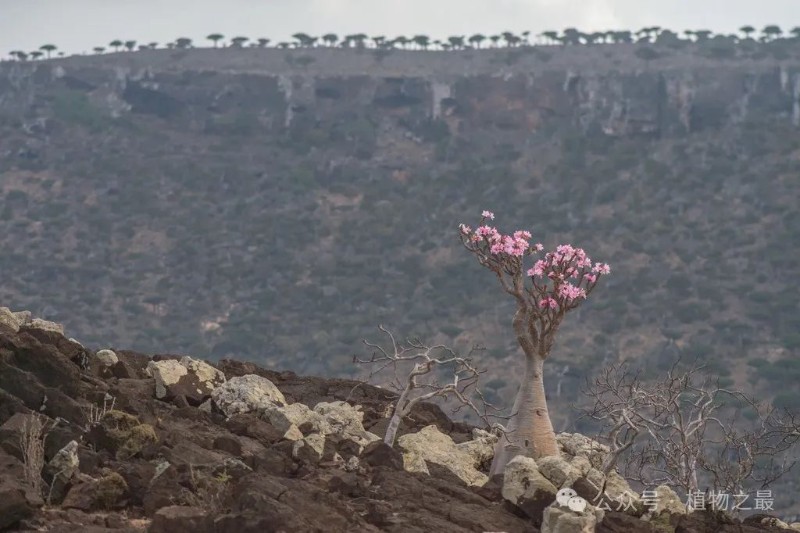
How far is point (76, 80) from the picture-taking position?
101 meters

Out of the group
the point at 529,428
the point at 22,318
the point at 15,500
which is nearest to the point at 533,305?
the point at 529,428

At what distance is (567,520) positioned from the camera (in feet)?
33.6

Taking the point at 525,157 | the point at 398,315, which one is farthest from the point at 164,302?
the point at 525,157

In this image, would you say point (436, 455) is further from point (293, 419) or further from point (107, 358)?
point (107, 358)

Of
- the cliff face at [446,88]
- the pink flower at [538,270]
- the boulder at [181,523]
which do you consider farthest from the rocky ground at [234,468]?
the cliff face at [446,88]

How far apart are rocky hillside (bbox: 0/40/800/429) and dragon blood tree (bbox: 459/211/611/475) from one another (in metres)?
41.3

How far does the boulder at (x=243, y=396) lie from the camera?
14.4 meters

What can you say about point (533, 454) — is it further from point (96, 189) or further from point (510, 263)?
point (96, 189)

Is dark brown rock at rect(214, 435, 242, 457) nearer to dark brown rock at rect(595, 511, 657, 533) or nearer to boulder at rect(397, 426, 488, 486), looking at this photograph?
boulder at rect(397, 426, 488, 486)

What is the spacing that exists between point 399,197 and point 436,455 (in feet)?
233

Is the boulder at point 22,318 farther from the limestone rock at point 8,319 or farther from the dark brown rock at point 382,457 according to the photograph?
the dark brown rock at point 382,457

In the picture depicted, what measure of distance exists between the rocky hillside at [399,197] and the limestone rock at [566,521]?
44.7 meters

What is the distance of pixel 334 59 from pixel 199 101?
40.0ft

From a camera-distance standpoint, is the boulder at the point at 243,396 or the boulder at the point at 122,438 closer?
the boulder at the point at 122,438
